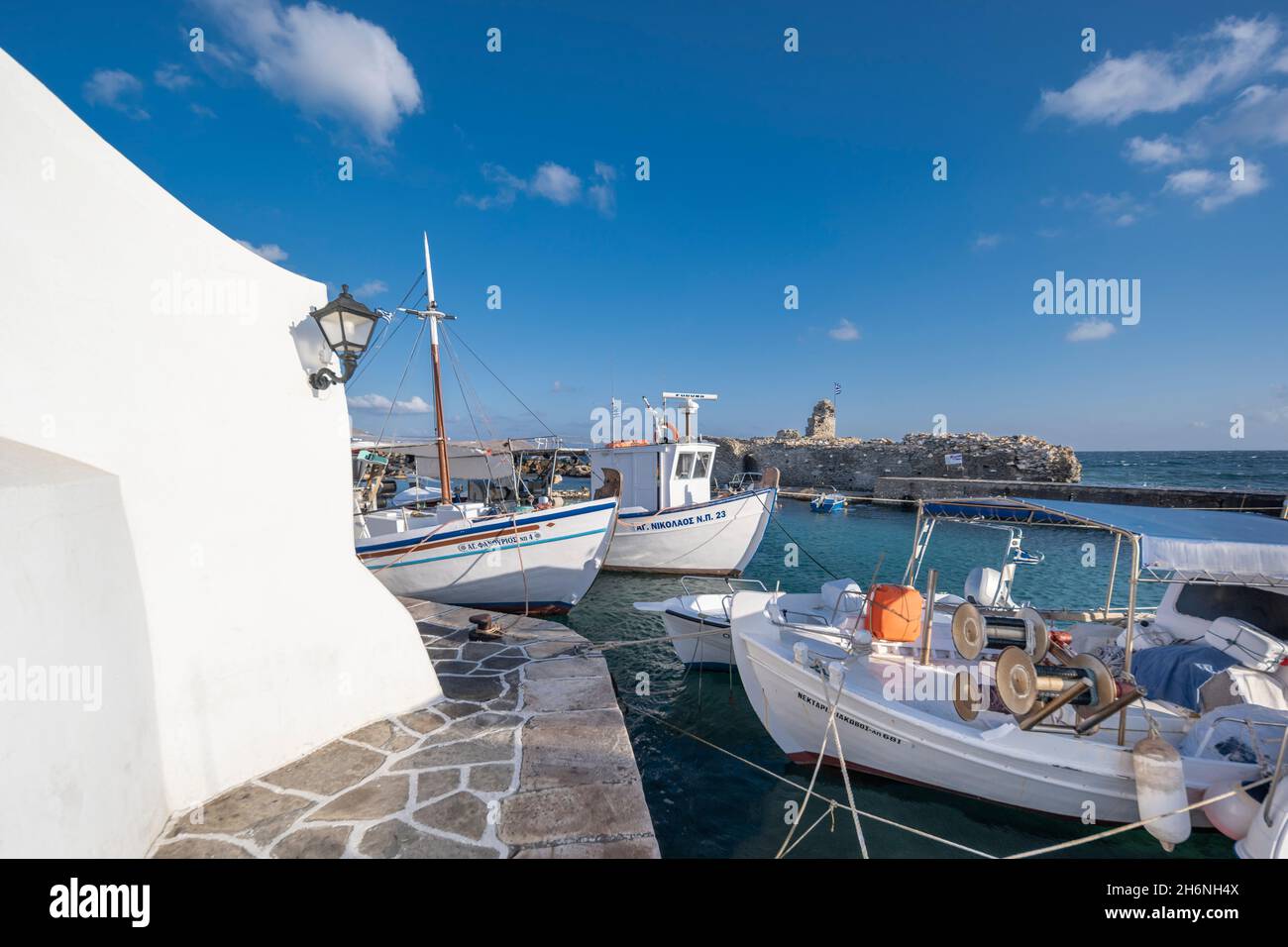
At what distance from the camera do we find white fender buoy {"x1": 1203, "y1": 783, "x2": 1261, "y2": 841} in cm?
414

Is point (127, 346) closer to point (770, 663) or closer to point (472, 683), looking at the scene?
point (472, 683)

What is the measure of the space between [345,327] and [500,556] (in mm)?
7286

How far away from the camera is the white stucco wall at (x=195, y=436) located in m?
2.33

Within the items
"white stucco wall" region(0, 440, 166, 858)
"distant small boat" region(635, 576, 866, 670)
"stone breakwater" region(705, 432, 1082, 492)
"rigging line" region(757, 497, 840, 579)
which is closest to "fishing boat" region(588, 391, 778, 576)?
"rigging line" region(757, 497, 840, 579)

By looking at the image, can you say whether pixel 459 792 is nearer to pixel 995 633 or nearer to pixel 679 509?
pixel 995 633

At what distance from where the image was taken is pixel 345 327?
3.59 m

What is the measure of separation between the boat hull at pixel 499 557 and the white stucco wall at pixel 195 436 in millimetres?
5877

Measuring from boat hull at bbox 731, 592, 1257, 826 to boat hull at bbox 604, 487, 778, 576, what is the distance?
7832 mm

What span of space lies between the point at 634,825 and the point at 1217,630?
7.16 m

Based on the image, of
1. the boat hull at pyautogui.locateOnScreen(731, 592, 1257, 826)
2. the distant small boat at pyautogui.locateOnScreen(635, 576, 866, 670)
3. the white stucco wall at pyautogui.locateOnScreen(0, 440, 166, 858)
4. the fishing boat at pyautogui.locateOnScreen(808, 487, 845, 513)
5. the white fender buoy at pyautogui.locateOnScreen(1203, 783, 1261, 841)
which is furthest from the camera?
the fishing boat at pyautogui.locateOnScreen(808, 487, 845, 513)

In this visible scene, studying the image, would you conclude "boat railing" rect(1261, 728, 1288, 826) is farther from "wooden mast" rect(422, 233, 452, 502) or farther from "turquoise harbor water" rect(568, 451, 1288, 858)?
"wooden mast" rect(422, 233, 452, 502)

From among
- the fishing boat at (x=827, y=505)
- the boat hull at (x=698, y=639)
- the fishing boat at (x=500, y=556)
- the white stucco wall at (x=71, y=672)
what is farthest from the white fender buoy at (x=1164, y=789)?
the fishing boat at (x=827, y=505)

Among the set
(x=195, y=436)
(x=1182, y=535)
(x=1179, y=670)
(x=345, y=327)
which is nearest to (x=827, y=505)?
(x=1179, y=670)
